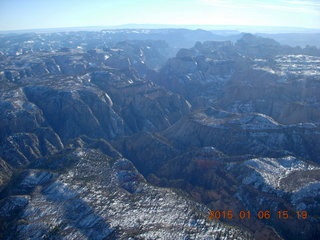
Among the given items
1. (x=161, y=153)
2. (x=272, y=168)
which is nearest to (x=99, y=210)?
(x=272, y=168)

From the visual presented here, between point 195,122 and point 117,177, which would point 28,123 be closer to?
point 195,122

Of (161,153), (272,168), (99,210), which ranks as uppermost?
(99,210)

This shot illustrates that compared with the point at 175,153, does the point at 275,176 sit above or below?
above

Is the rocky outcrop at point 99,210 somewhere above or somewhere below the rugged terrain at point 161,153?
above

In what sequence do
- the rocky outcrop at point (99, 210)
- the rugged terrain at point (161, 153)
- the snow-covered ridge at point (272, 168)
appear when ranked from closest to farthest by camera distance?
the rocky outcrop at point (99, 210)
the rugged terrain at point (161, 153)
the snow-covered ridge at point (272, 168)

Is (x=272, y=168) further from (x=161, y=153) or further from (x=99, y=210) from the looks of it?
(x=99, y=210)

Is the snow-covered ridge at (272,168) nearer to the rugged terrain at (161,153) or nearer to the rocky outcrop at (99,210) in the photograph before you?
Answer: the rugged terrain at (161,153)

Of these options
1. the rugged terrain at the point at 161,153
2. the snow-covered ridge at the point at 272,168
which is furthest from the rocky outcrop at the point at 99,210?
the snow-covered ridge at the point at 272,168

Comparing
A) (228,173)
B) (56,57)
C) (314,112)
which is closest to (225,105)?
(314,112)
